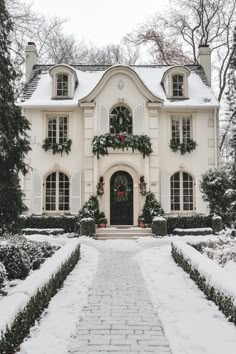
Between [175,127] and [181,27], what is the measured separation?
47.1ft

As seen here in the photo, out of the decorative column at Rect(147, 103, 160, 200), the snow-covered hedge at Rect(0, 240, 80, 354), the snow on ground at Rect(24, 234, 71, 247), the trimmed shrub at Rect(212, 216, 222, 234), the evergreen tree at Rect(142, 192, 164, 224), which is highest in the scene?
the decorative column at Rect(147, 103, 160, 200)

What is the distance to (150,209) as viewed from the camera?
64.9ft

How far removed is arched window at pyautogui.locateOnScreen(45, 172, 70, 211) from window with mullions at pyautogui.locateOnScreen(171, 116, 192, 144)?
222 inches

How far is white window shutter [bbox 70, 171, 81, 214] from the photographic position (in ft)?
68.5

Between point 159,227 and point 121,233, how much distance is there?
1.61 metres

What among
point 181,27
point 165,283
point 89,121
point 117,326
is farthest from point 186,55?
point 117,326

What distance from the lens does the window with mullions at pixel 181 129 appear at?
2161 centimetres

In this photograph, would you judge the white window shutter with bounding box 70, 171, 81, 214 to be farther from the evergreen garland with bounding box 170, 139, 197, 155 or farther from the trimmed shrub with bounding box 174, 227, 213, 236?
the trimmed shrub with bounding box 174, 227, 213, 236

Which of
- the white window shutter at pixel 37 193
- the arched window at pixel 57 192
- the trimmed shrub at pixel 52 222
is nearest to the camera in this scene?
the trimmed shrub at pixel 52 222

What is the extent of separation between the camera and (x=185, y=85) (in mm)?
22078

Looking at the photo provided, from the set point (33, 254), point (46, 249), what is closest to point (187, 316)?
point (33, 254)

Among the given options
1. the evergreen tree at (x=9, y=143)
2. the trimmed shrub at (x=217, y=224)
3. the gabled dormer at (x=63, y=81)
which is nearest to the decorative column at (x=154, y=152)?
the trimmed shrub at (x=217, y=224)

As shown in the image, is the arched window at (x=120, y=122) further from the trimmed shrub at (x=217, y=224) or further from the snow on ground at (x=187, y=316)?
the snow on ground at (x=187, y=316)

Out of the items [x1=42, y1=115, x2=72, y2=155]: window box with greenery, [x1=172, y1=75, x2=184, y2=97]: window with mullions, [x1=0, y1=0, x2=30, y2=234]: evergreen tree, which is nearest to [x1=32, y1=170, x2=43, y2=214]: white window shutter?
[x1=42, y1=115, x2=72, y2=155]: window box with greenery
